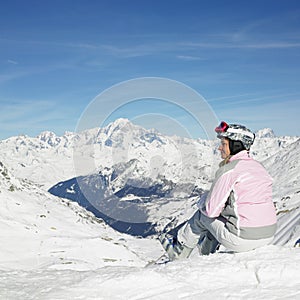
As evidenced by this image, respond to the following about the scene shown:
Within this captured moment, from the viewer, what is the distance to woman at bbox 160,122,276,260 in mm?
7129

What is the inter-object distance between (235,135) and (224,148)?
0.35 m

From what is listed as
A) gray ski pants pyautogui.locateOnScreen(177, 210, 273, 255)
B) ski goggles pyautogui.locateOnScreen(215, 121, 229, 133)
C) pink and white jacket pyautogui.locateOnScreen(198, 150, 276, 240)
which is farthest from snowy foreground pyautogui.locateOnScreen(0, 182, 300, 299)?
ski goggles pyautogui.locateOnScreen(215, 121, 229, 133)

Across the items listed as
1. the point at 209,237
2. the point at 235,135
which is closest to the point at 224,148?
the point at 235,135

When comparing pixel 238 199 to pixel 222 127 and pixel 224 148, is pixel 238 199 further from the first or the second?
pixel 222 127

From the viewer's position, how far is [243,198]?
23.4ft

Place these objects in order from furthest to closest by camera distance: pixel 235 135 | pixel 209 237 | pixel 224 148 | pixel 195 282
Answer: pixel 209 237, pixel 224 148, pixel 235 135, pixel 195 282

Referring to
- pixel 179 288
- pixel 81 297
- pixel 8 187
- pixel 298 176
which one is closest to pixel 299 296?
pixel 179 288

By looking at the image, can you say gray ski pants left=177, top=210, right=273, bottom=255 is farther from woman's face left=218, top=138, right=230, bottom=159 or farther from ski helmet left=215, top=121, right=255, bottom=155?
ski helmet left=215, top=121, right=255, bottom=155

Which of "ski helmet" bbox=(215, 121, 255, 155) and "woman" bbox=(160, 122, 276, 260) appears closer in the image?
"woman" bbox=(160, 122, 276, 260)

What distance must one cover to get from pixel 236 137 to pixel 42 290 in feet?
15.3

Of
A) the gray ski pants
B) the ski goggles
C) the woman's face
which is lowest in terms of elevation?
the gray ski pants

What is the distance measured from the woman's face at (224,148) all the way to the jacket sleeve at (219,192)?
19.8 inches

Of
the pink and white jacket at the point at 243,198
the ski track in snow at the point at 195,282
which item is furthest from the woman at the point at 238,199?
the ski track in snow at the point at 195,282

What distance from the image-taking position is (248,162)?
732 centimetres
